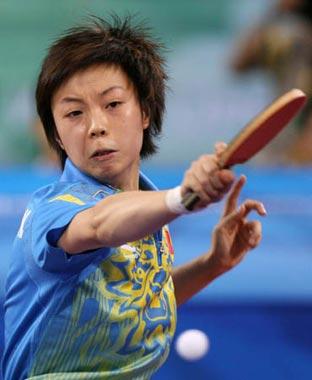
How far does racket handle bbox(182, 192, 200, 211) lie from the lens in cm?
120

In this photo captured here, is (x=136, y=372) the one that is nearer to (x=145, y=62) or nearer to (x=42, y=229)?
(x=42, y=229)

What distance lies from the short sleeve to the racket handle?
228 mm

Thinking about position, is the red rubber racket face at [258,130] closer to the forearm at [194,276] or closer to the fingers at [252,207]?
the fingers at [252,207]

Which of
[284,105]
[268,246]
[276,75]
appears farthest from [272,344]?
[276,75]

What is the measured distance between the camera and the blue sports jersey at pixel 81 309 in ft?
4.97

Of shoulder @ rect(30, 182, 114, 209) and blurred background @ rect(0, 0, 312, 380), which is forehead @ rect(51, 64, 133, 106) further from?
blurred background @ rect(0, 0, 312, 380)

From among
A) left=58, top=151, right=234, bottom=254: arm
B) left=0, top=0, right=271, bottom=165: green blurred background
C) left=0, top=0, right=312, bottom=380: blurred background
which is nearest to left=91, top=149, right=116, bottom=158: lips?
left=58, top=151, right=234, bottom=254: arm

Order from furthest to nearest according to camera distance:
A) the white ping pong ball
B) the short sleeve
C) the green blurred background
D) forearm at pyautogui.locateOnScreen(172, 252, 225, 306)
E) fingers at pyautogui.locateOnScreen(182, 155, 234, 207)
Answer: the green blurred background < the white ping pong ball < forearm at pyautogui.locateOnScreen(172, 252, 225, 306) < the short sleeve < fingers at pyautogui.locateOnScreen(182, 155, 234, 207)

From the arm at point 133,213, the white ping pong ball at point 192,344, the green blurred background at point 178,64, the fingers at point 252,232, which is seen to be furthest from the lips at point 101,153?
the green blurred background at point 178,64

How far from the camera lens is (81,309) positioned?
5.01 ft

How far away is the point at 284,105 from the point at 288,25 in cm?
396

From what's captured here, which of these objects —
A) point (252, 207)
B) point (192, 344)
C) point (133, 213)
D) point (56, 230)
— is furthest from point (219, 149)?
point (192, 344)

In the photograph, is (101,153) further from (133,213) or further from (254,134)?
(254,134)

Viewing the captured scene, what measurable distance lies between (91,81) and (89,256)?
12.2 inches
